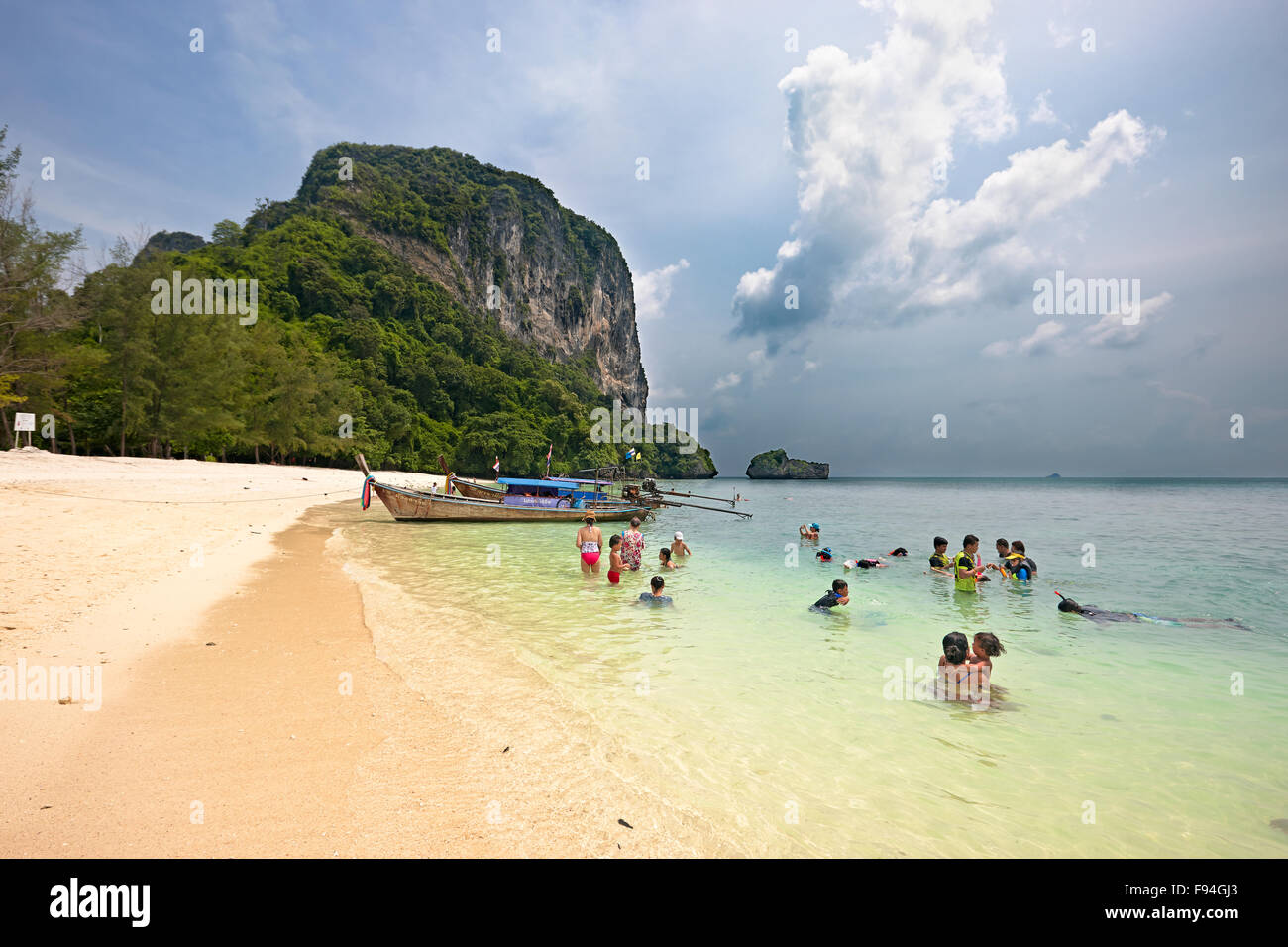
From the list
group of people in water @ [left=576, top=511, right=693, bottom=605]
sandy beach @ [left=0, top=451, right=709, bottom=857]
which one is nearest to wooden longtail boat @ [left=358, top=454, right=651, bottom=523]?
group of people in water @ [left=576, top=511, right=693, bottom=605]

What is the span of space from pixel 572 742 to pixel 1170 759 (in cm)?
632

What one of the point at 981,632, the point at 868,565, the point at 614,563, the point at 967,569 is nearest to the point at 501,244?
the point at 868,565

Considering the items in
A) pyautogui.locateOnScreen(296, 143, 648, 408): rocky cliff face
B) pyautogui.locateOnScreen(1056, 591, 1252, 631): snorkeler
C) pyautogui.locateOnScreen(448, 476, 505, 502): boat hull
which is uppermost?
pyautogui.locateOnScreen(296, 143, 648, 408): rocky cliff face

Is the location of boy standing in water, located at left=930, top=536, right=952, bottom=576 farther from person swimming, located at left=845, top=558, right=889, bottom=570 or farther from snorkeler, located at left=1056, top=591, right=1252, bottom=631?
snorkeler, located at left=1056, top=591, right=1252, bottom=631

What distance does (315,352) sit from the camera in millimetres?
64812

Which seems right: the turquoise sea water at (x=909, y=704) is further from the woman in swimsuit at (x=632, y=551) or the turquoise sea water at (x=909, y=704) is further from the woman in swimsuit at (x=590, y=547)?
the woman in swimsuit at (x=590, y=547)

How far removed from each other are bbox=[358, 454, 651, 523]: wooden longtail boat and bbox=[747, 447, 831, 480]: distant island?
167 metres

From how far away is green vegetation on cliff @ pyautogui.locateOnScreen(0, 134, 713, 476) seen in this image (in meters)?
33.3

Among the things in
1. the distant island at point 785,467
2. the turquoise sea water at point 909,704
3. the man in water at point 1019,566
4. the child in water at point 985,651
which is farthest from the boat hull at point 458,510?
the distant island at point 785,467

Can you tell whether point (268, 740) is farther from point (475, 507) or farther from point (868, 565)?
point (475, 507)

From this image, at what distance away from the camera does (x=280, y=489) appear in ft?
108

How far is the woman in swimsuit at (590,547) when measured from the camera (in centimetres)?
1406

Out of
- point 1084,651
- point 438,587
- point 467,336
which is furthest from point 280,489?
point 467,336

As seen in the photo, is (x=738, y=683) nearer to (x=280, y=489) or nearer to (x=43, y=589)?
(x=43, y=589)
